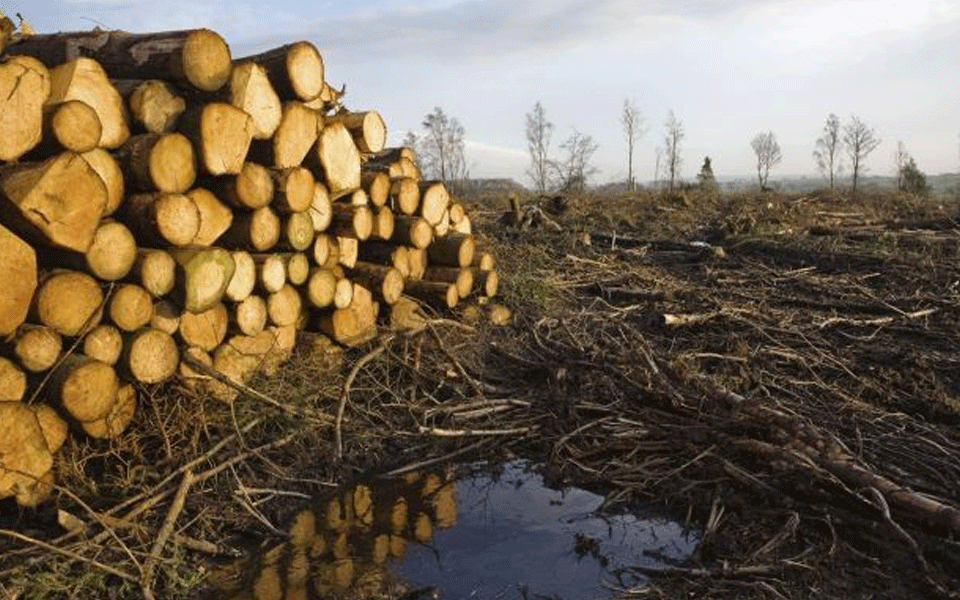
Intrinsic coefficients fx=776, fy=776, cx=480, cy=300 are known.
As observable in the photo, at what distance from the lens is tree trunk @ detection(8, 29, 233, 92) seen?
4859 millimetres

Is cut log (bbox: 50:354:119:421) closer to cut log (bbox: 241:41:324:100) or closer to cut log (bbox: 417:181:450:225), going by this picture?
cut log (bbox: 241:41:324:100)

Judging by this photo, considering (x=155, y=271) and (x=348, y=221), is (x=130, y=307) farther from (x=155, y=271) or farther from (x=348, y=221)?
(x=348, y=221)

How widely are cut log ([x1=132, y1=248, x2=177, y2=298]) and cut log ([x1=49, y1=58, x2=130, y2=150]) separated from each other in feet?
2.21

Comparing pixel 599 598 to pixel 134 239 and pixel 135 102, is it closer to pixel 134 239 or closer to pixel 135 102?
pixel 134 239

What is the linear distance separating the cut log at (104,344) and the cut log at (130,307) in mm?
59

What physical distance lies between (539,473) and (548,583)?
4.06 feet

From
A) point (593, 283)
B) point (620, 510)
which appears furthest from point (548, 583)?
point (593, 283)

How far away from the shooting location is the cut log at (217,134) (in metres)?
4.82

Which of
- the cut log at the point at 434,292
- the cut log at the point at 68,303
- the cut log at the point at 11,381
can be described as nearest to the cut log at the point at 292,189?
the cut log at the point at 68,303

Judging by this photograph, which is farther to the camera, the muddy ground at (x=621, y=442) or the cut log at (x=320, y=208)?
the cut log at (x=320, y=208)

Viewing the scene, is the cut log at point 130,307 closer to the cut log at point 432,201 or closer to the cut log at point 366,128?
the cut log at point 366,128

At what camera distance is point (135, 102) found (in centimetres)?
466

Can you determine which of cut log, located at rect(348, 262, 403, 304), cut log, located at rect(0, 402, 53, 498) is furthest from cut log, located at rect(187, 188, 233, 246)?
cut log, located at rect(348, 262, 403, 304)

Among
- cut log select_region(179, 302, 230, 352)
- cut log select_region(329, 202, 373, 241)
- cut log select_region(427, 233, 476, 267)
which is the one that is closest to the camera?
cut log select_region(179, 302, 230, 352)
